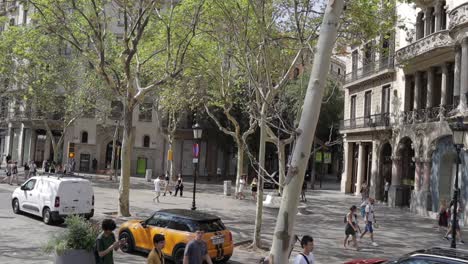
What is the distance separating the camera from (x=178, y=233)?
496 inches

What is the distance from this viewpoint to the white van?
56.9 ft

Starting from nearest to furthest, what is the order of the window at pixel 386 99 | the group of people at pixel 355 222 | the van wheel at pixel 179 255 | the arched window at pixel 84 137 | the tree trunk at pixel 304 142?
the tree trunk at pixel 304 142 → the van wheel at pixel 179 255 → the group of people at pixel 355 222 → the window at pixel 386 99 → the arched window at pixel 84 137

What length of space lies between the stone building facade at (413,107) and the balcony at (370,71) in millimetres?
67

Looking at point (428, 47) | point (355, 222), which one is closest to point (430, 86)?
point (428, 47)

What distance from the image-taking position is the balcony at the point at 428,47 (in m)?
25.8

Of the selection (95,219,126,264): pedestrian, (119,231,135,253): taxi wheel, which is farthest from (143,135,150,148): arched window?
(95,219,126,264): pedestrian

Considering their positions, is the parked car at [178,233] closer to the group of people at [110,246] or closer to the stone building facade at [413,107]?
the group of people at [110,246]

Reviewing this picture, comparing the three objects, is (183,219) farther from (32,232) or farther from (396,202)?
(396,202)

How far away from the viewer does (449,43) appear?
83.6 feet

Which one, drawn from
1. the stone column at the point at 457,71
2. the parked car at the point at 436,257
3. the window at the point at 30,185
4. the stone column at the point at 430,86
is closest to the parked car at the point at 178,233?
the parked car at the point at 436,257

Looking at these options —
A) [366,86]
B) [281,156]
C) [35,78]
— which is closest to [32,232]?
[281,156]

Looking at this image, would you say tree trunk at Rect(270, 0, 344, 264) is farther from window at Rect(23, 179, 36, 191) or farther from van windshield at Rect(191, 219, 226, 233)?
window at Rect(23, 179, 36, 191)

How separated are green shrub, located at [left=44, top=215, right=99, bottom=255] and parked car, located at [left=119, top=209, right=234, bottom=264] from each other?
166 inches

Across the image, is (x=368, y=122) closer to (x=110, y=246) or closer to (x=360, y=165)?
(x=360, y=165)
